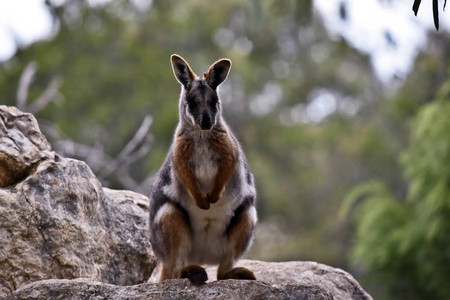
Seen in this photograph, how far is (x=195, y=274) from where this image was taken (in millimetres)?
5672

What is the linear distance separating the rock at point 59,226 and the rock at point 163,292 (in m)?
0.99

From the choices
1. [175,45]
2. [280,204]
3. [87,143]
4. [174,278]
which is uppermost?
[175,45]

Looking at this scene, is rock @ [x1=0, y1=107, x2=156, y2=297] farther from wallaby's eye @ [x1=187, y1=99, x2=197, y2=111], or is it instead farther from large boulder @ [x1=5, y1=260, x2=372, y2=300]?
wallaby's eye @ [x1=187, y1=99, x2=197, y2=111]

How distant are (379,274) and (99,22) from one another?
2079 centimetres

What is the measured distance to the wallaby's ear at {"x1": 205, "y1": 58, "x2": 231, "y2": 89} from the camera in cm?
629

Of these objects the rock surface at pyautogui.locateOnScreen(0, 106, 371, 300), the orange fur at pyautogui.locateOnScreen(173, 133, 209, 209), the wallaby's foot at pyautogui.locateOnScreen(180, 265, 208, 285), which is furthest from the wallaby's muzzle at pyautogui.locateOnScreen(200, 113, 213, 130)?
the rock surface at pyautogui.locateOnScreen(0, 106, 371, 300)

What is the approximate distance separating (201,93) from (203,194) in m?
0.91

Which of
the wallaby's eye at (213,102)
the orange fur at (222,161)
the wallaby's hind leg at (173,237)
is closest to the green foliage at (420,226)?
the orange fur at (222,161)

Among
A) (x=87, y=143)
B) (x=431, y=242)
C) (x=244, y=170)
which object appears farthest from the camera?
(x=87, y=143)

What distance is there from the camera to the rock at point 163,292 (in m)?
5.33

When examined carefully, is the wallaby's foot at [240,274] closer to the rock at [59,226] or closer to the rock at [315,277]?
the rock at [315,277]

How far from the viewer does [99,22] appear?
2994 centimetres

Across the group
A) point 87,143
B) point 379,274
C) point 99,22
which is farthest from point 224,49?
point 379,274

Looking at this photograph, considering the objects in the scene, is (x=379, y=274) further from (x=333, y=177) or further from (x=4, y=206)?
(x=333, y=177)
